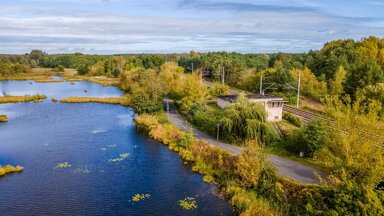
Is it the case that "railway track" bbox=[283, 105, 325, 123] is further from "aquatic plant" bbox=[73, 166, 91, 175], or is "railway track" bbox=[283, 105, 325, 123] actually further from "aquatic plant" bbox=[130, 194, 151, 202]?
"aquatic plant" bbox=[73, 166, 91, 175]

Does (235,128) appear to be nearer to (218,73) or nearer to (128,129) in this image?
(128,129)

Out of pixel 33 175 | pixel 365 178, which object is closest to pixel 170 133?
pixel 33 175

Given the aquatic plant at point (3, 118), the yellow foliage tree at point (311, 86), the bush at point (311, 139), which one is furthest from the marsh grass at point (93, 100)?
the bush at point (311, 139)

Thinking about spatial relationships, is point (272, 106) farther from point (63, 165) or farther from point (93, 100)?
point (93, 100)

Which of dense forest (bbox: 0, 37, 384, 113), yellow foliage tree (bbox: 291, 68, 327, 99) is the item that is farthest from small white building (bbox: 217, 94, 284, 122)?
yellow foliage tree (bbox: 291, 68, 327, 99)

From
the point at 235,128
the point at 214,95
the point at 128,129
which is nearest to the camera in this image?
the point at 235,128

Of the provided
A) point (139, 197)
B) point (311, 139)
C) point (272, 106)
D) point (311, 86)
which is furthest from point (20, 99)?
point (311, 139)
